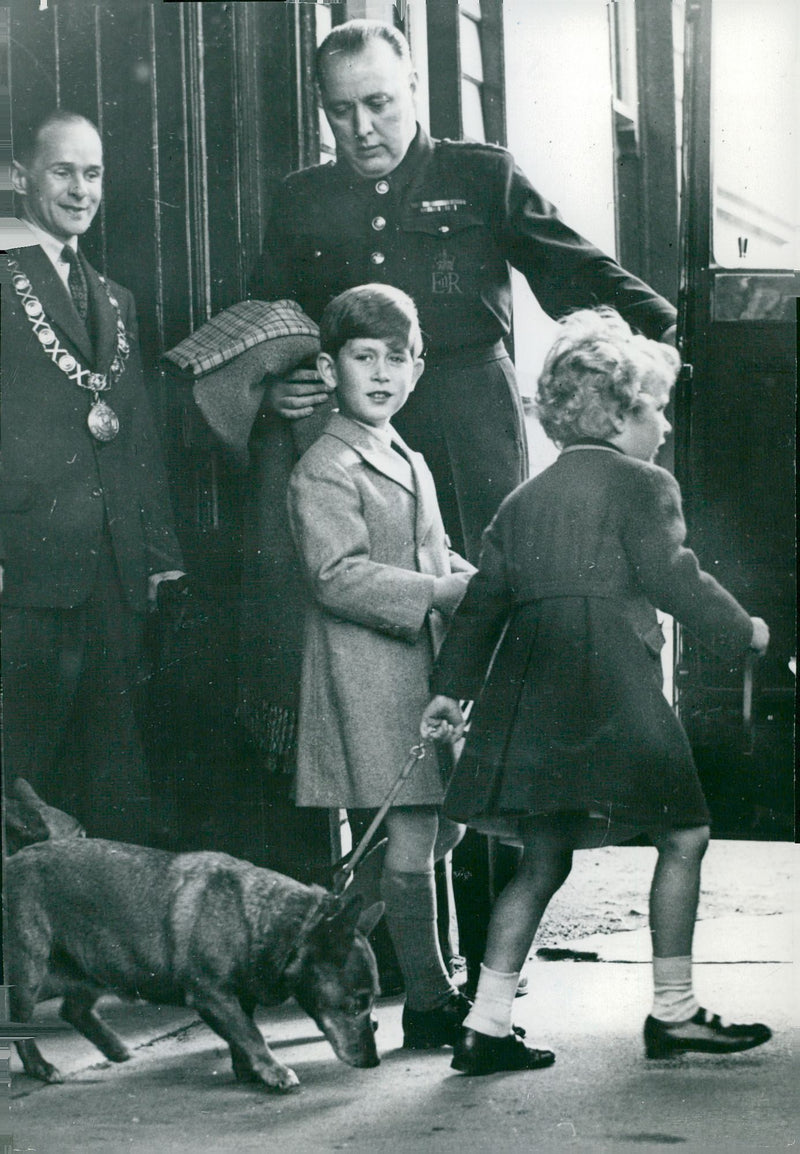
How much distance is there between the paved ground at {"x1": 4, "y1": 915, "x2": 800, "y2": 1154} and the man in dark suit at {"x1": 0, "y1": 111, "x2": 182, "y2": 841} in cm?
60

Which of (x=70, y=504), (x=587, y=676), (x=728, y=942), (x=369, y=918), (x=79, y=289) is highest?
(x=79, y=289)

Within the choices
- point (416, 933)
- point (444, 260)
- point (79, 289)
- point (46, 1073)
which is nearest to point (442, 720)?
point (416, 933)

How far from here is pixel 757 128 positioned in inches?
135

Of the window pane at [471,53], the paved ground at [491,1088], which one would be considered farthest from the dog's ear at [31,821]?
the window pane at [471,53]

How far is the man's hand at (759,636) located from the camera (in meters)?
3.31

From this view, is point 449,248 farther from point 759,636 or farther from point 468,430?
point 759,636

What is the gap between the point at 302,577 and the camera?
3428mm

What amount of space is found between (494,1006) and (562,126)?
204cm

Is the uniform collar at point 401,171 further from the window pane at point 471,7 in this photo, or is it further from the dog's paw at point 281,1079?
Result: the dog's paw at point 281,1079

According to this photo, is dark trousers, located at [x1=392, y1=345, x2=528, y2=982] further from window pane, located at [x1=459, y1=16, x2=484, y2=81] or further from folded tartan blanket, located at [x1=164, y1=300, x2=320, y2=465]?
window pane, located at [x1=459, y1=16, x2=484, y2=81]

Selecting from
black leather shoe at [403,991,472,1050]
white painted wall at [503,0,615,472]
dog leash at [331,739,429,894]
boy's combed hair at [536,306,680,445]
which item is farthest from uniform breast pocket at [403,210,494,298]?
black leather shoe at [403,991,472,1050]

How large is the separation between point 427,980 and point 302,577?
0.98m

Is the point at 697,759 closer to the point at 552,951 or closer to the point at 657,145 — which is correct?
the point at 552,951

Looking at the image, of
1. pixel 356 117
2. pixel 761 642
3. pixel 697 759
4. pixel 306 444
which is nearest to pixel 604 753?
pixel 697 759
